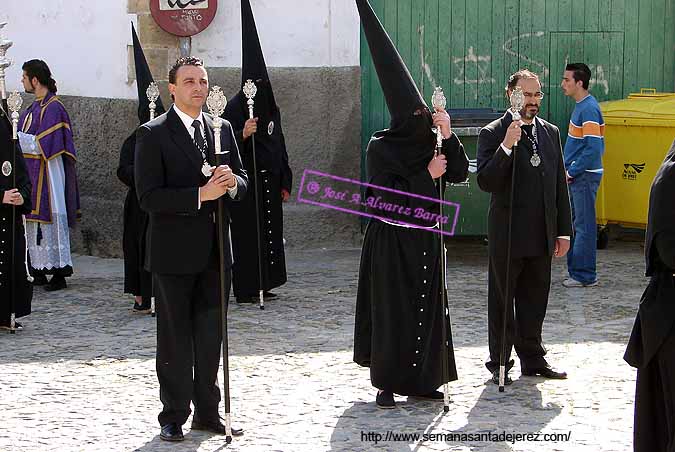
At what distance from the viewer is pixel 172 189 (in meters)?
5.82

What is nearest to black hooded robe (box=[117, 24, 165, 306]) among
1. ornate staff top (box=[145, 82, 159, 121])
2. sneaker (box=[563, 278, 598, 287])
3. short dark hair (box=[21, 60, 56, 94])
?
ornate staff top (box=[145, 82, 159, 121])

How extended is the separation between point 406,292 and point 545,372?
116 centimetres

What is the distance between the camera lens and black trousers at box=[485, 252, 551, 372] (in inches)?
276

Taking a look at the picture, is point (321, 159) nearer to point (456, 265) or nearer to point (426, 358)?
point (456, 265)

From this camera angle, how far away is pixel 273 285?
9.73 meters

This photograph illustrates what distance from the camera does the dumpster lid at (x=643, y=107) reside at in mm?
11241

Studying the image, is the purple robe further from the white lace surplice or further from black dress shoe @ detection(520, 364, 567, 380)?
black dress shoe @ detection(520, 364, 567, 380)

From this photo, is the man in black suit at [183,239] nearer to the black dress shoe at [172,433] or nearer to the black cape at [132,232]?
the black dress shoe at [172,433]

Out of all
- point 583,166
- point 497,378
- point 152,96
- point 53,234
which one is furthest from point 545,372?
point 53,234

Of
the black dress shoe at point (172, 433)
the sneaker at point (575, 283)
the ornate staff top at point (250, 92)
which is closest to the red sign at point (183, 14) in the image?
the ornate staff top at point (250, 92)

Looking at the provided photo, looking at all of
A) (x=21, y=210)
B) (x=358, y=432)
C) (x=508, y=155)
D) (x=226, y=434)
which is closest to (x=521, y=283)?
(x=508, y=155)

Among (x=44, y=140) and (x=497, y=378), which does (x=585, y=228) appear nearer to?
(x=497, y=378)

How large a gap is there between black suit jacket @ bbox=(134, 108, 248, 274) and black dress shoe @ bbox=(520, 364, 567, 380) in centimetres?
215

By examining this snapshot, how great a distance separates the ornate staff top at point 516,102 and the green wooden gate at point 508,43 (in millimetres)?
5396
